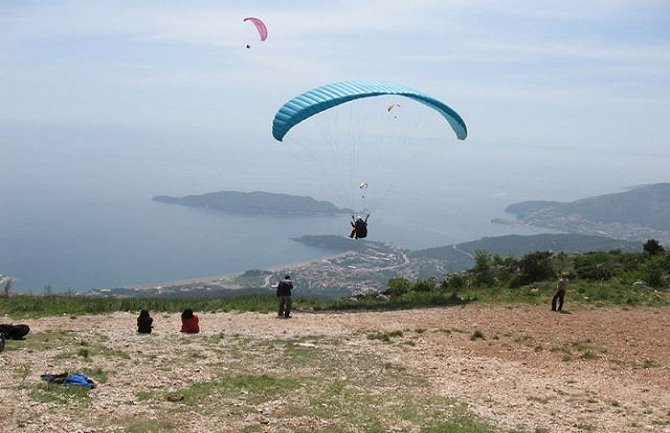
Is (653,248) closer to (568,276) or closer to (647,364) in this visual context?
(568,276)

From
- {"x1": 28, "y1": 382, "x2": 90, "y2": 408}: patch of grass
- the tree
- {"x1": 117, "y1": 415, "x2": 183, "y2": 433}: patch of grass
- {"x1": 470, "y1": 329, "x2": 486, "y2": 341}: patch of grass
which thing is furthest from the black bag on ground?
the tree

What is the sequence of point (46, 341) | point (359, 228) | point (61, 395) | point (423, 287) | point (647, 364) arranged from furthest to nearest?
1. point (423, 287)
2. point (359, 228)
3. point (46, 341)
4. point (647, 364)
5. point (61, 395)

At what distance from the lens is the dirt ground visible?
1117 cm

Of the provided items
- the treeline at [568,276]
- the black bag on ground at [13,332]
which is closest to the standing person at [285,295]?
the treeline at [568,276]

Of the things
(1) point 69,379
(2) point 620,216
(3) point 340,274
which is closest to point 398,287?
(1) point 69,379

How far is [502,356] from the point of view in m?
15.5

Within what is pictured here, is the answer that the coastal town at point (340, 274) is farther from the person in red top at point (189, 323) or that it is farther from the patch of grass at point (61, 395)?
the patch of grass at point (61, 395)

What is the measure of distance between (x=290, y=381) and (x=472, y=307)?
10595 millimetres

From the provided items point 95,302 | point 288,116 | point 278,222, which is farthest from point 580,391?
point 278,222

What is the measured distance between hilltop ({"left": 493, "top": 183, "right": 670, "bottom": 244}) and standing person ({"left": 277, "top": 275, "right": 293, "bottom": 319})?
136 m

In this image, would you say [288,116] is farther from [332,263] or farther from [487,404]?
[332,263]

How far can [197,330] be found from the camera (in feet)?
57.6

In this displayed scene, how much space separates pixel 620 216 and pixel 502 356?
16894 centimetres

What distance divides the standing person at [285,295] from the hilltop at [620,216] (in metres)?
136
